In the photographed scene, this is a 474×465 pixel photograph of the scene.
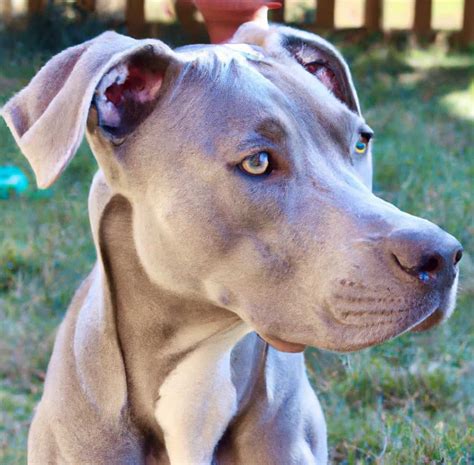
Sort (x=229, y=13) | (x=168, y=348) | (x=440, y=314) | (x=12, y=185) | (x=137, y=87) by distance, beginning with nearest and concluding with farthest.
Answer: (x=440, y=314) < (x=137, y=87) < (x=168, y=348) < (x=229, y=13) < (x=12, y=185)

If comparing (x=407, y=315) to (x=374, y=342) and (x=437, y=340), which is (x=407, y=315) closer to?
(x=374, y=342)

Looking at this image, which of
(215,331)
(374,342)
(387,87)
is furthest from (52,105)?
(387,87)

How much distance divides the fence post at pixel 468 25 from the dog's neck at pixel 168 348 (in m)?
6.48

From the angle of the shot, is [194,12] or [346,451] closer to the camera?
[346,451]

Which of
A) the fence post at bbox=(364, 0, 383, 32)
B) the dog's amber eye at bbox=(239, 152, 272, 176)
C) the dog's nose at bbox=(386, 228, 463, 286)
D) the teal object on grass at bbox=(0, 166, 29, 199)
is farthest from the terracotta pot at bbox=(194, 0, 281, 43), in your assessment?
the fence post at bbox=(364, 0, 383, 32)

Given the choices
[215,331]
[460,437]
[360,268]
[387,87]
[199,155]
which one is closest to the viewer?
[360,268]

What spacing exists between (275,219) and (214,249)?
6.0 inches

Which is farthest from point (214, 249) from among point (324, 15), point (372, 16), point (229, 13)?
point (372, 16)

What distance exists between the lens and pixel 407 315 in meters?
2.33

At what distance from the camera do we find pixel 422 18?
8922 mm

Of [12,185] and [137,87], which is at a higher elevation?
[137,87]

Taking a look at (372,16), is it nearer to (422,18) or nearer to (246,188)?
(422,18)

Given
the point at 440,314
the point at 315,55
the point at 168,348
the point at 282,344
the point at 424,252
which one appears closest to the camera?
the point at 424,252

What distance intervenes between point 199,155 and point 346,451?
1.74m
